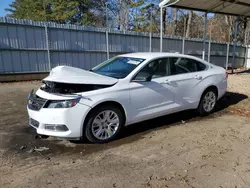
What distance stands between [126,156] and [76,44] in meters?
9.85

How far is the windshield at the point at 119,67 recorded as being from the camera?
4.58 m

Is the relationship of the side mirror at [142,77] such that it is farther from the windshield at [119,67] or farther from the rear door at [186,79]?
the rear door at [186,79]

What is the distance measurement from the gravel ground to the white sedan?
0.35 m

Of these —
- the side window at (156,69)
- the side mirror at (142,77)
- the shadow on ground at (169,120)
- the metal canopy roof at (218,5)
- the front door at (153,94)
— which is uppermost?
the metal canopy roof at (218,5)

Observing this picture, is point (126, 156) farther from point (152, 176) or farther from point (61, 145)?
point (61, 145)

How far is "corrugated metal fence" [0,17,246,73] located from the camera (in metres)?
10.8

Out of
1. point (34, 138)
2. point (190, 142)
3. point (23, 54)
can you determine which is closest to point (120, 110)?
point (190, 142)

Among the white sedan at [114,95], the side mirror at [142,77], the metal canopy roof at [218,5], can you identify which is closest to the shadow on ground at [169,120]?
the white sedan at [114,95]

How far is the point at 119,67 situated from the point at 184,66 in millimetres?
1617

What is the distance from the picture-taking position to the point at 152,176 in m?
3.03

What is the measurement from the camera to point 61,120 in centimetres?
373

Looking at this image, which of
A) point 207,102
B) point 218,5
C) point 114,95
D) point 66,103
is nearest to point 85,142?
point 66,103

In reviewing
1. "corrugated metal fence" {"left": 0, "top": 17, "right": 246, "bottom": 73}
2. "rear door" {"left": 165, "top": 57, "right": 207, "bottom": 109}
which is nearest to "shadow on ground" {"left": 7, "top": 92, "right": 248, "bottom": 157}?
"rear door" {"left": 165, "top": 57, "right": 207, "bottom": 109}

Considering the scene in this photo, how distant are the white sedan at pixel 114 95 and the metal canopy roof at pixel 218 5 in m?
A: 7.02
